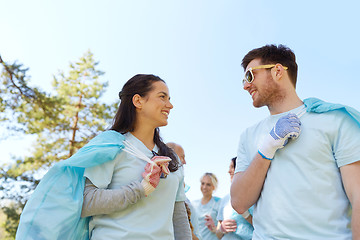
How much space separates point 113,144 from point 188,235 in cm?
95

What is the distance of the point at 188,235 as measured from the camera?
279 cm

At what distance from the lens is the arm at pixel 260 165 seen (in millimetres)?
2221

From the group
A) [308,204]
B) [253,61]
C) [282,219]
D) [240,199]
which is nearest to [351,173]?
[308,204]

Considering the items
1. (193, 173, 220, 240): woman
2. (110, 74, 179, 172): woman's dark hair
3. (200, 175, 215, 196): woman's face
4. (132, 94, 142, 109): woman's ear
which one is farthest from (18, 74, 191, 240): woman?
(200, 175, 215, 196): woman's face

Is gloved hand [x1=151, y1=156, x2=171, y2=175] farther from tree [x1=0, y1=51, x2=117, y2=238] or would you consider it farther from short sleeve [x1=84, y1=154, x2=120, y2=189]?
tree [x1=0, y1=51, x2=117, y2=238]

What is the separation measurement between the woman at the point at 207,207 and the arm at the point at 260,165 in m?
3.75

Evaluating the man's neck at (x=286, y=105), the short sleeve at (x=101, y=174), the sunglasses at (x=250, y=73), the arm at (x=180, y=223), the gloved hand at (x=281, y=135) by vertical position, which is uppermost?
the sunglasses at (x=250, y=73)

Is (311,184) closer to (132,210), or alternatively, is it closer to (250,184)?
(250,184)

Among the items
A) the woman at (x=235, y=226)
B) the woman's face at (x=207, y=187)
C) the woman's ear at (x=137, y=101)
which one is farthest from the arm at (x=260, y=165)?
the woman's face at (x=207, y=187)

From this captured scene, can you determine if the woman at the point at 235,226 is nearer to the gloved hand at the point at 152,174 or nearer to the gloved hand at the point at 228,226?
the gloved hand at the point at 228,226

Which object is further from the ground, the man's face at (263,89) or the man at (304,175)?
the man's face at (263,89)

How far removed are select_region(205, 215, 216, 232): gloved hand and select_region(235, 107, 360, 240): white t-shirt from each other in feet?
12.4

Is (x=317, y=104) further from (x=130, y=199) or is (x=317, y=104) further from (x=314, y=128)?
(x=130, y=199)

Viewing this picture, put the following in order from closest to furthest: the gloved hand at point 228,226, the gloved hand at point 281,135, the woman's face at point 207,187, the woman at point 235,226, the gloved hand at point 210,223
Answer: the gloved hand at point 281,135 → the woman at point 235,226 → the gloved hand at point 228,226 → the gloved hand at point 210,223 → the woman's face at point 207,187
